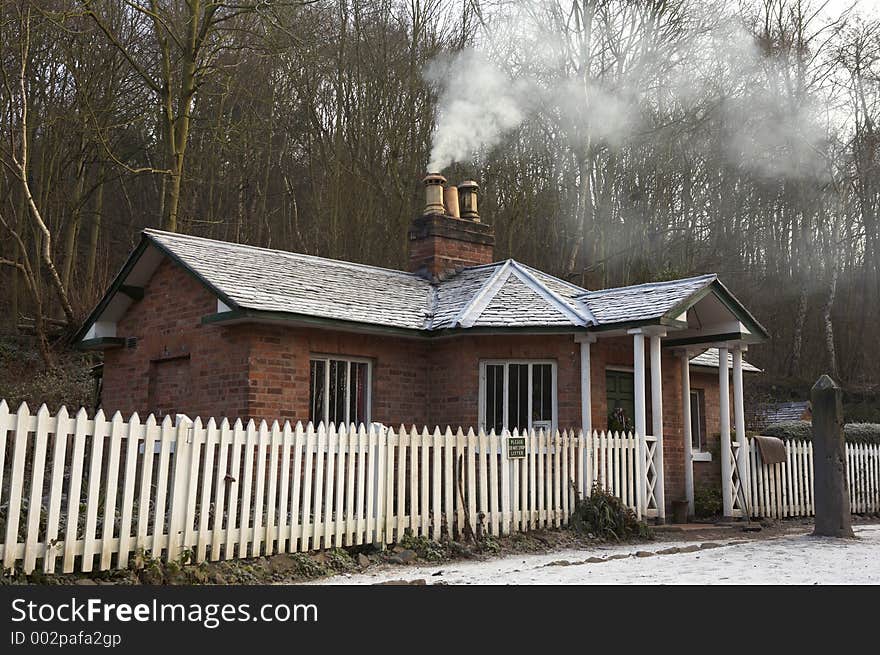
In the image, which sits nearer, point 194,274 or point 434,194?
point 194,274

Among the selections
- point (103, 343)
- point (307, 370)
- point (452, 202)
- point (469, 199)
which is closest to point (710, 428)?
point (469, 199)

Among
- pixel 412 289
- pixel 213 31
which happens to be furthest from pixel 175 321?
pixel 213 31

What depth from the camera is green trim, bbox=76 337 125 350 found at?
49.8 feet

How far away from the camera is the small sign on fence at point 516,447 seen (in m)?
11.3

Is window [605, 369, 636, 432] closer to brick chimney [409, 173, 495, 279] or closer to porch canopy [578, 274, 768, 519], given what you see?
porch canopy [578, 274, 768, 519]

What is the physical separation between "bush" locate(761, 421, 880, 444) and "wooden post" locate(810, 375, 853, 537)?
735 cm

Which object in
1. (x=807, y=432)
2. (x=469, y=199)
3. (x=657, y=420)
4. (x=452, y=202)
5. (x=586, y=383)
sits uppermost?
(x=469, y=199)

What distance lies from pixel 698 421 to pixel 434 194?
21.5 ft

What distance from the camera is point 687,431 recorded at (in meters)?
15.6

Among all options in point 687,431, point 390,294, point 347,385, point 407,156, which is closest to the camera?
point 347,385

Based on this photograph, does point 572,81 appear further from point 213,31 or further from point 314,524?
point 314,524

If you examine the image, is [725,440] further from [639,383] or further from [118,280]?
[118,280]

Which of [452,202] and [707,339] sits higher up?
[452,202]

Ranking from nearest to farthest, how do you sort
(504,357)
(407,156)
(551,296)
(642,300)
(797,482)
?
(642,300) < (504,357) < (551,296) < (797,482) < (407,156)
